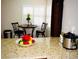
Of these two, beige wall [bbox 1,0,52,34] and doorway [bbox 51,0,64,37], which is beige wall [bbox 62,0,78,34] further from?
beige wall [bbox 1,0,52,34]

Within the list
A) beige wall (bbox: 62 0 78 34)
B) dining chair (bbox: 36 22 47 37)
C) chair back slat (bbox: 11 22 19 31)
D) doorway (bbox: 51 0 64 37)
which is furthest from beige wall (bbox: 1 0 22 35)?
beige wall (bbox: 62 0 78 34)

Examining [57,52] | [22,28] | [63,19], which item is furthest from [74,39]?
[22,28]

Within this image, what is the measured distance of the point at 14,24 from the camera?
5418 millimetres

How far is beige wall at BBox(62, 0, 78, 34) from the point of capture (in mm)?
1946

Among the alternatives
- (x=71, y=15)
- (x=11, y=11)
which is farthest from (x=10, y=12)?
(x=71, y=15)

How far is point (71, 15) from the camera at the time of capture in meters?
2.12

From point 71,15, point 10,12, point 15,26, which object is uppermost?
point 10,12

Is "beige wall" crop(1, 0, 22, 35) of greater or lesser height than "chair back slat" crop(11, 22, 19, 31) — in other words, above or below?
above

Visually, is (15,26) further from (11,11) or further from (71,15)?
(71,15)

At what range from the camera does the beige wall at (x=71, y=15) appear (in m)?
1.95

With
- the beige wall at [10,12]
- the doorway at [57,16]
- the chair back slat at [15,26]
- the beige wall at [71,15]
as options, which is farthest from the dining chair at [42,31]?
the beige wall at [71,15]

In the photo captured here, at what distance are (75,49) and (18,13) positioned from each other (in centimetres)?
416

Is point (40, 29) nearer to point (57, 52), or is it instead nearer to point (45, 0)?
point (45, 0)

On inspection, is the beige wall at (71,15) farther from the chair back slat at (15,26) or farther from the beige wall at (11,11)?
the beige wall at (11,11)
